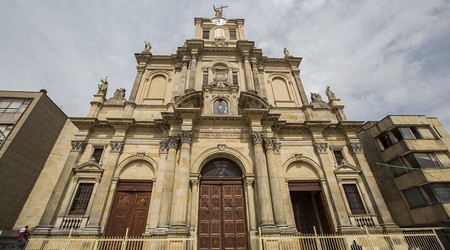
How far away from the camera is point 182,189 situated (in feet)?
40.1

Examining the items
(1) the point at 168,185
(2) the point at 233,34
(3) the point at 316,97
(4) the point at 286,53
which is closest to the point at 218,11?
(2) the point at 233,34

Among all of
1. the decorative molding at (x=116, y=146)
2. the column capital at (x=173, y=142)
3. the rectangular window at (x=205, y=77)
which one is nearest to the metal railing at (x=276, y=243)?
the decorative molding at (x=116, y=146)

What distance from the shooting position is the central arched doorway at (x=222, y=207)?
470 inches

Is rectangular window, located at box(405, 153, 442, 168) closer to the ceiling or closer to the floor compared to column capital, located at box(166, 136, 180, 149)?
closer to the floor

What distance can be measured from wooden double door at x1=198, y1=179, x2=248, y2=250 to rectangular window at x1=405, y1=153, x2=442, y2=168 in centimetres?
1324

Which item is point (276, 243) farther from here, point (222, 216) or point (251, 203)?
point (222, 216)

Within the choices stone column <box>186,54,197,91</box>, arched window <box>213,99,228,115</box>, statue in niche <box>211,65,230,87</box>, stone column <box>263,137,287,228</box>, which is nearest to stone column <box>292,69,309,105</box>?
stone column <box>263,137,287,228</box>

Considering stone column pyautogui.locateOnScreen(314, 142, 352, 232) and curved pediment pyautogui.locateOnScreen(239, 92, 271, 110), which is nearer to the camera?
stone column pyautogui.locateOnScreen(314, 142, 352, 232)

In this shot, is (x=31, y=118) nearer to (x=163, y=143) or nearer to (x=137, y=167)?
(x=137, y=167)

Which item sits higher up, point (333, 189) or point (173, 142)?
point (173, 142)

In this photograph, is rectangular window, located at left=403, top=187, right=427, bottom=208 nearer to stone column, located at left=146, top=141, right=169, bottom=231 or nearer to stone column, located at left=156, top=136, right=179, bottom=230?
stone column, located at left=156, top=136, right=179, bottom=230

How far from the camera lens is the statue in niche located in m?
17.2

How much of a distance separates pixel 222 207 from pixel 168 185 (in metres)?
3.72

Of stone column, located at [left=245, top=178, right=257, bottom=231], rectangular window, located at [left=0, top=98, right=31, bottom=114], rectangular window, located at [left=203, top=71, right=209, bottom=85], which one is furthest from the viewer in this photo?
rectangular window, located at [left=203, top=71, right=209, bottom=85]
